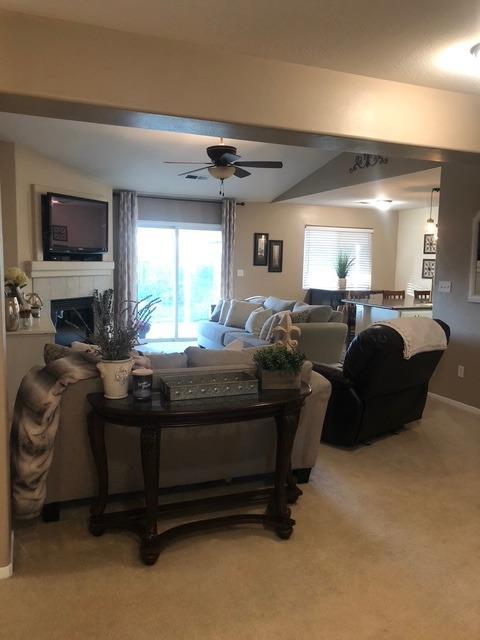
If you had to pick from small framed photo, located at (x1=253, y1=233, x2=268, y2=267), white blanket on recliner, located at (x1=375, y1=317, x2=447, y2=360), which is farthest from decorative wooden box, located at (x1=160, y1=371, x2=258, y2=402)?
small framed photo, located at (x1=253, y1=233, x2=268, y2=267)

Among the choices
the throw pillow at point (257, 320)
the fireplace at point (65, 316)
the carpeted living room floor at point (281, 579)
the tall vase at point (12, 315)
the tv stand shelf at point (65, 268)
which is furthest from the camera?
the throw pillow at point (257, 320)

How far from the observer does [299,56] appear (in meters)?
2.55

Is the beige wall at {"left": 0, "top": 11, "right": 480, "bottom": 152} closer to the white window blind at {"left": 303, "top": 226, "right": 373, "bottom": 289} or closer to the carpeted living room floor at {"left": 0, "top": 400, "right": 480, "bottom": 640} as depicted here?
the carpeted living room floor at {"left": 0, "top": 400, "right": 480, "bottom": 640}

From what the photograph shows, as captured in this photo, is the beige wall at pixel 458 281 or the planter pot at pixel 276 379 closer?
the planter pot at pixel 276 379

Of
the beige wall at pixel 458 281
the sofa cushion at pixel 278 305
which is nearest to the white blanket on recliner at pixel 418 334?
the beige wall at pixel 458 281

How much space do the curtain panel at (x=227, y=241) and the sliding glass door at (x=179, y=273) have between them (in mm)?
206

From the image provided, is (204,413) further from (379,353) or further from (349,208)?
(349,208)

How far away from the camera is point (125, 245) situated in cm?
777

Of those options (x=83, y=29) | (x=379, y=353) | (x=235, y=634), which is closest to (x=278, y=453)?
(x=235, y=634)

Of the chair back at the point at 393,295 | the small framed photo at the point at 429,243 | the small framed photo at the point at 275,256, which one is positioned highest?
Result: the small framed photo at the point at 429,243

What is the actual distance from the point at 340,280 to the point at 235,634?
7.58 metres

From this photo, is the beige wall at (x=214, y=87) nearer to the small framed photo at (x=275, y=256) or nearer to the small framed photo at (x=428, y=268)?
the small framed photo at (x=275, y=256)

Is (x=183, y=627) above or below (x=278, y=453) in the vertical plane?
below

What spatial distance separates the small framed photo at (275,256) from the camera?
28.9 ft
